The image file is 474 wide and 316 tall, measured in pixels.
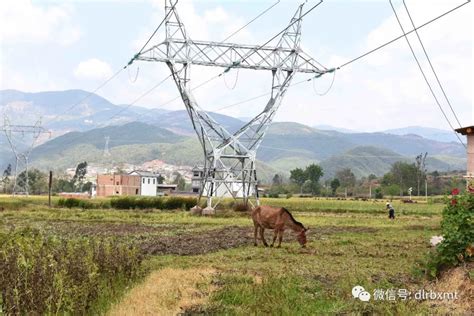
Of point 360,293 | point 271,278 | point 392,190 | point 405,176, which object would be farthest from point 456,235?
point 405,176

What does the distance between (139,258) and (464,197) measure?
8.06 meters

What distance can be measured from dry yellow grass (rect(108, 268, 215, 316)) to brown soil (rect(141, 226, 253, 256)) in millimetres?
6061

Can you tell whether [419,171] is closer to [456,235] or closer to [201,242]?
[201,242]

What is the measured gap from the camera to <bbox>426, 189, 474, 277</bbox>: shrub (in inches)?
498

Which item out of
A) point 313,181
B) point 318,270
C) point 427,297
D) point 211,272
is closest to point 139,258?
point 211,272

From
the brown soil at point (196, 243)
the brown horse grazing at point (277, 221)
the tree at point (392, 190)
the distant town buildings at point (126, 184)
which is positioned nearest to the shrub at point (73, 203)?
the brown soil at point (196, 243)

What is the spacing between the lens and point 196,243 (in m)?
23.8

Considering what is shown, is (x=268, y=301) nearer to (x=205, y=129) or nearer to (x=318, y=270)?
(x=318, y=270)

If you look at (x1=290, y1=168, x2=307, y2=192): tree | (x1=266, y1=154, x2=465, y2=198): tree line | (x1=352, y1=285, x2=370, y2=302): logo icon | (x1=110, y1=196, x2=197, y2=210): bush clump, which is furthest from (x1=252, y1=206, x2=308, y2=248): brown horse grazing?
(x1=290, y1=168, x2=307, y2=192): tree

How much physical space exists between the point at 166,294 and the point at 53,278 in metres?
2.35

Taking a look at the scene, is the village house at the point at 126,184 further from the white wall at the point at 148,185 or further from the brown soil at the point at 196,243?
the brown soil at the point at 196,243

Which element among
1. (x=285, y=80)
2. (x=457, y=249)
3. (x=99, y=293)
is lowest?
(x=99, y=293)

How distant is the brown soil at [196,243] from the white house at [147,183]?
374 ft

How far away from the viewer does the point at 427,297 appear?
10984 millimetres
